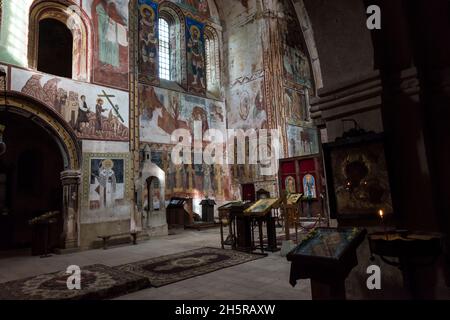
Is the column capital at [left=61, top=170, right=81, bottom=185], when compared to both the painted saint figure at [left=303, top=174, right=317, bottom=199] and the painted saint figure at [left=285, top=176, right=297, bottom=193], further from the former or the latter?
the painted saint figure at [left=303, top=174, right=317, bottom=199]

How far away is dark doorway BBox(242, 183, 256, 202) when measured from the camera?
49.0 ft

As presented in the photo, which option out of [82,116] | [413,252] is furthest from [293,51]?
[413,252]

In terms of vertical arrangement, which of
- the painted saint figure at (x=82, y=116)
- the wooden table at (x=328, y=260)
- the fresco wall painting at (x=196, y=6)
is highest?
the fresco wall painting at (x=196, y=6)

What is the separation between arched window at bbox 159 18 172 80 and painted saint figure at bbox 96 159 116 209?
6456mm

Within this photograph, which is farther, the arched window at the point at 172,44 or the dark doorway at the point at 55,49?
the arched window at the point at 172,44

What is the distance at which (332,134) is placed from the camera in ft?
13.1

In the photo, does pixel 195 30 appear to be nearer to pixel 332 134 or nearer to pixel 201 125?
pixel 201 125

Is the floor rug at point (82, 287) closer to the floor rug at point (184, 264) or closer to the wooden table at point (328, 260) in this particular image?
the floor rug at point (184, 264)

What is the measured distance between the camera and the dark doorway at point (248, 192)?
49.0 feet

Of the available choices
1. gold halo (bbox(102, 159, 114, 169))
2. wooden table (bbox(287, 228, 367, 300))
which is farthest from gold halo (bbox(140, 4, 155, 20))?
wooden table (bbox(287, 228, 367, 300))

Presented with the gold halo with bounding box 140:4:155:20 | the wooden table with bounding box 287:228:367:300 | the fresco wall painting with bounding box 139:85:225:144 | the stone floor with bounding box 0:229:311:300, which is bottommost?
the stone floor with bounding box 0:229:311:300

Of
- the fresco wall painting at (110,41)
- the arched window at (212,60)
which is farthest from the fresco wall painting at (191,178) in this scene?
the arched window at (212,60)

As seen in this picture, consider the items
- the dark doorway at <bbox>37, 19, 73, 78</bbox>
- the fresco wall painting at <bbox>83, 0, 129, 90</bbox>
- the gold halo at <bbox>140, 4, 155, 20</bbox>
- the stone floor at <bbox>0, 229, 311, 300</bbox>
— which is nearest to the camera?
the stone floor at <bbox>0, 229, 311, 300</bbox>

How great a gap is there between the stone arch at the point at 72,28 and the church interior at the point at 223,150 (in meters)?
0.06
